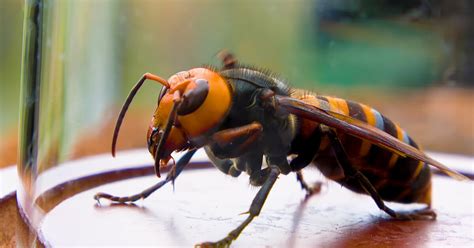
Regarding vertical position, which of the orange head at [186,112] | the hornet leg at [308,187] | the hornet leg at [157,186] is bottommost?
the hornet leg at [308,187]

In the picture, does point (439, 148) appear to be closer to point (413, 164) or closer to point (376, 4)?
point (376, 4)

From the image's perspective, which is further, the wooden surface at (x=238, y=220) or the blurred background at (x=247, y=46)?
the blurred background at (x=247, y=46)

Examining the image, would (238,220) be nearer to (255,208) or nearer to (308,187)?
(255,208)

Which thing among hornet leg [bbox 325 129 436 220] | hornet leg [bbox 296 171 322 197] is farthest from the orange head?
hornet leg [bbox 296 171 322 197]

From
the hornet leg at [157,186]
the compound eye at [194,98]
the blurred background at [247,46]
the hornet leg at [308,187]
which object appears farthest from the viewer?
the blurred background at [247,46]

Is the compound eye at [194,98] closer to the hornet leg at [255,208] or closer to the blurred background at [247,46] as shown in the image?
the hornet leg at [255,208]

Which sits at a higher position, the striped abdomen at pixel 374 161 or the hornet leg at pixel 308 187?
the striped abdomen at pixel 374 161

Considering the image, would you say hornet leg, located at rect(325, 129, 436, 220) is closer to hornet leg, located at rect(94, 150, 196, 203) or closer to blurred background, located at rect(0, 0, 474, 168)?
hornet leg, located at rect(94, 150, 196, 203)

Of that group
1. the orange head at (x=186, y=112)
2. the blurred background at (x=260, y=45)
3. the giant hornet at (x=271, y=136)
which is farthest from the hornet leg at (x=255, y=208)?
the blurred background at (x=260, y=45)
